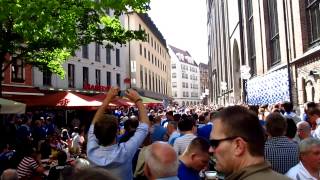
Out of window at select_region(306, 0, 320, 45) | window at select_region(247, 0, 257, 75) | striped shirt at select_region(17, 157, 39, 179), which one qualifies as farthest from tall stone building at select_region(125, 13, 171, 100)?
striped shirt at select_region(17, 157, 39, 179)

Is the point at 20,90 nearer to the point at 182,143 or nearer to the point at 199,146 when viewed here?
the point at 182,143

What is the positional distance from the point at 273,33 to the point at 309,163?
822 inches

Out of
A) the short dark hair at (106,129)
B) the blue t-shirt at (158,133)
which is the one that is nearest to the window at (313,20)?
the blue t-shirt at (158,133)

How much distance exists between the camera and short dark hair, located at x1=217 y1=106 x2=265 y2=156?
2.21 metres

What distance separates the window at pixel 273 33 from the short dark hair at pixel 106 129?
20.4 metres

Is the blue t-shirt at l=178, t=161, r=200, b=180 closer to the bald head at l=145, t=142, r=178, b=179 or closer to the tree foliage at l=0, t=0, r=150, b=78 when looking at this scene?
the bald head at l=145, t=142, r=178, b=179

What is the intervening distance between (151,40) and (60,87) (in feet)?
105

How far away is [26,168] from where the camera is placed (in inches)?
283

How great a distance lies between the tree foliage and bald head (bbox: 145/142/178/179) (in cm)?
1008

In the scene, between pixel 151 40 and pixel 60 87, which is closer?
pixel 60 87

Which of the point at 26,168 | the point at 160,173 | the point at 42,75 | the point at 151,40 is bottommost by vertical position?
the point at 26,168

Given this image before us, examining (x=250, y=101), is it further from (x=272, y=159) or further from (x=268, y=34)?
(x=272, y=159)

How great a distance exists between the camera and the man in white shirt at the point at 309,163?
13.6 ft

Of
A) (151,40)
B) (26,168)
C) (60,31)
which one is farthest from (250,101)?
(151,40)
